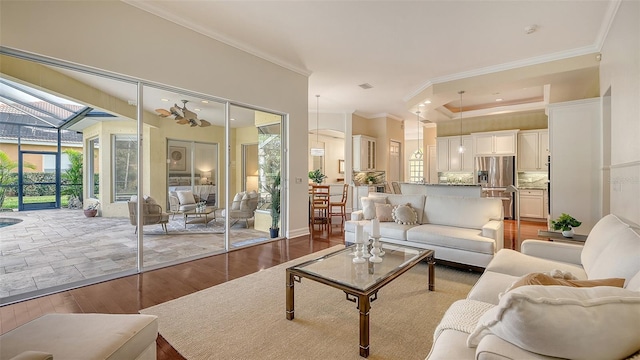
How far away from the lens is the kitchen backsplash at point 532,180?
24.3 ft

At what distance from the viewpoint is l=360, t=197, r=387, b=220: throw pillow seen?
4488 millimetres

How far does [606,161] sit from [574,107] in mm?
1027

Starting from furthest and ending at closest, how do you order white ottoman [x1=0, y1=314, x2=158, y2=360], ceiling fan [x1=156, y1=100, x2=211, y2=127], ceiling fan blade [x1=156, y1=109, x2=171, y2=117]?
ceiling fan [x1=156, y1=100, x2=211, y2=127]
ceiling fan blade [x1=156, y1=109, x2=171, y2=117]
white ottoman [x1=0, y1=314, x2=158, y2=360]

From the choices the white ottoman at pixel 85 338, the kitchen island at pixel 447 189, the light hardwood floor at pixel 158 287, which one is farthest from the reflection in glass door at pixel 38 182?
the kitchen island at pixel 447 189

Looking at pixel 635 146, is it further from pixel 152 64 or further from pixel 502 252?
pixel 152 64

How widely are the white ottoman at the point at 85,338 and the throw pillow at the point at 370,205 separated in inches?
133

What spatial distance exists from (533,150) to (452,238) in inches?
228

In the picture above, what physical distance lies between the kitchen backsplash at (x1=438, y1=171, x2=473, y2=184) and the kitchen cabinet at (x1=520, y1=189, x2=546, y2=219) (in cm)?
134

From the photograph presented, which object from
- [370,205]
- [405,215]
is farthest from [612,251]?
[370,205]

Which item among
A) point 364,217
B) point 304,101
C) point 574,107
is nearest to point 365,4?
point 304,101

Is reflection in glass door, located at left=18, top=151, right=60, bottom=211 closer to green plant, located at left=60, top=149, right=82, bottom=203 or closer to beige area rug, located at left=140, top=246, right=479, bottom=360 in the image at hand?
green plant, located at left=60, top=149, right=82, bottom=203

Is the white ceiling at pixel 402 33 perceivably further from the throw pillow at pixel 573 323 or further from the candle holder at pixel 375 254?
the throw pillow at pixel 573 323

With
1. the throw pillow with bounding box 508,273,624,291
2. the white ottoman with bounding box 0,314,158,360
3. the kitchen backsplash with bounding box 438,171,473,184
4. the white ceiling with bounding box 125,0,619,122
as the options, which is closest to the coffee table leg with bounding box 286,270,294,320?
the white ottoman with bounding box 0,314,158,360

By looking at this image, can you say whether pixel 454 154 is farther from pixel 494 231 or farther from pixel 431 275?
pixel 431 275
